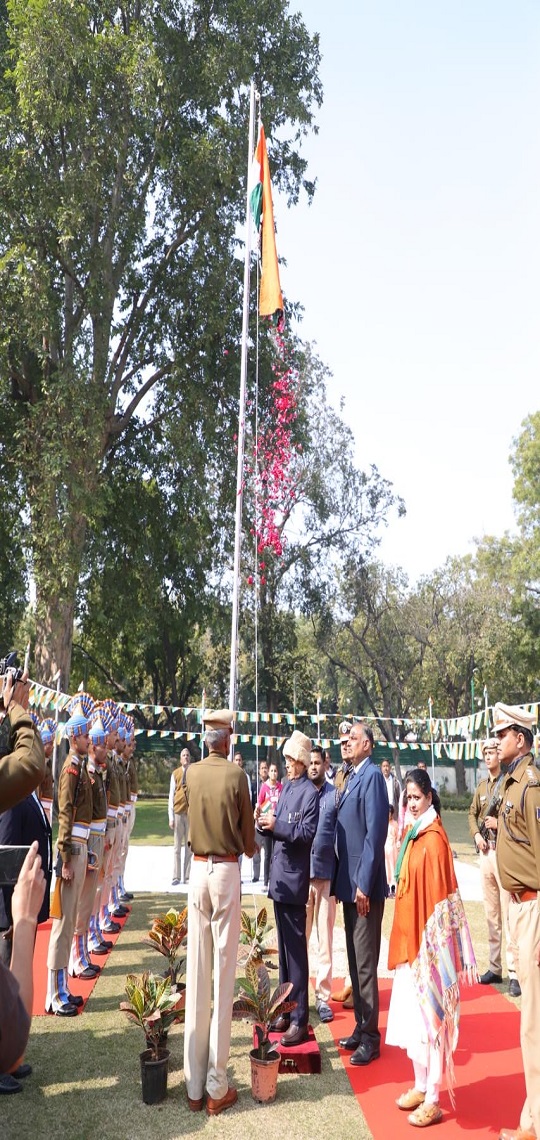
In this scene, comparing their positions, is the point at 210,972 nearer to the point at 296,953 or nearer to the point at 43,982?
the point at 296,953

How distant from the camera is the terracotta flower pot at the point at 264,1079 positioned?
15.1 feet

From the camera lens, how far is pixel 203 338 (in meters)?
17.7

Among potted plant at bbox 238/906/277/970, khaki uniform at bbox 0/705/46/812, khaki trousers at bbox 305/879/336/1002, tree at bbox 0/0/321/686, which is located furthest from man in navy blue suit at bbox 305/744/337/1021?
tree at bbox 0/0/321/686

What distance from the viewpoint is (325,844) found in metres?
6.43

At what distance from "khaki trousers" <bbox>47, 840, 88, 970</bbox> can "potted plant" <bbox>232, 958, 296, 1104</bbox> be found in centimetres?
151

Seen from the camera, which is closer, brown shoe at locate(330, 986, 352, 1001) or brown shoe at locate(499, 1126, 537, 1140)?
brown shoe at locate(499, 1126, 537, 1140)

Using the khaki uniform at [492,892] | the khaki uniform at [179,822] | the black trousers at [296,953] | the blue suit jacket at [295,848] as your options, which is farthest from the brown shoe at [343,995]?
the khaki uniform at [179,822]

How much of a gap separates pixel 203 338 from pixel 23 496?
540 cm

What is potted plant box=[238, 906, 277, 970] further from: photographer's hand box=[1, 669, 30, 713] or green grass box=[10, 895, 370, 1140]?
photographer's hand box=[1, 669, 30, 713]

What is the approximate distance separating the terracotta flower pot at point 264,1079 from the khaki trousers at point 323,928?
130cm

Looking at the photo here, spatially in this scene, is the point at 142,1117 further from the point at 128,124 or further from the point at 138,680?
the point at 138,680

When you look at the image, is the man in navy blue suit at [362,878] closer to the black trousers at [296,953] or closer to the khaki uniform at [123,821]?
the black trousers at [296,953]

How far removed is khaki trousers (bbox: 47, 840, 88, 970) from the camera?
5965mm

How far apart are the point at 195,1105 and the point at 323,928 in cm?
201
